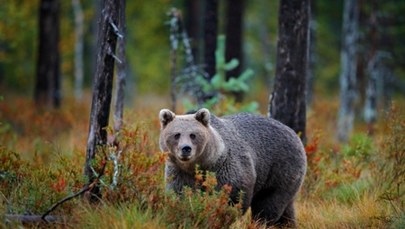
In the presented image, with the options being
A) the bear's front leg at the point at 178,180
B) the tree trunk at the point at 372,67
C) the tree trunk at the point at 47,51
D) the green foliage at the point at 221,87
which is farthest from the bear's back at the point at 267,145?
the tree trunk at the point at 47,51

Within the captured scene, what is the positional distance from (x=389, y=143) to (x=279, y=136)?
1.71 meters

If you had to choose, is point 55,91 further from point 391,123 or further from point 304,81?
point 391,123

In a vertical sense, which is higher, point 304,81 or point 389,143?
point 304,81

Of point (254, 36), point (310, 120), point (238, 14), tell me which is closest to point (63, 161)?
point (310, 120)

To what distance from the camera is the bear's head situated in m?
6.94

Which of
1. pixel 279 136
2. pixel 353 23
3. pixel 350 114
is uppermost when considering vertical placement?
pixel 353 23

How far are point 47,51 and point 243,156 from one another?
1229 cm

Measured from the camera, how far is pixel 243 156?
7578mm

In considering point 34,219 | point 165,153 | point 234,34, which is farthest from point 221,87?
point 34,219

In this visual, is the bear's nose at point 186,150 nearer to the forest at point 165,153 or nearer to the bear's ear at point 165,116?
the forest at point 165,153

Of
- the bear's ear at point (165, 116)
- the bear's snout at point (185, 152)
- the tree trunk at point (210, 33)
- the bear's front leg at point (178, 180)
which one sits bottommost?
the bear's front leg at point (178, 180)

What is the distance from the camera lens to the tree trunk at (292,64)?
10086mm

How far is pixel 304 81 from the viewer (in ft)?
33.7

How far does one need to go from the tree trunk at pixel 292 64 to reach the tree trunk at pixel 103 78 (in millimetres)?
3476
